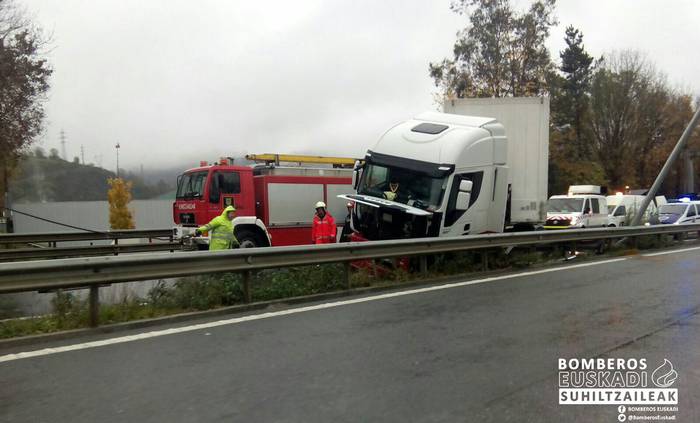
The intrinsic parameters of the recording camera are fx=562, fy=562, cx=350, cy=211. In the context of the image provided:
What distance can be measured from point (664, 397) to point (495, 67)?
111 ft

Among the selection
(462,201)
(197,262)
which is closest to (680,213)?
(462,201)

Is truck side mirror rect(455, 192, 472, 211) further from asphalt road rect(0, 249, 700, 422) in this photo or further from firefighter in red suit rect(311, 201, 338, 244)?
asphalt road rect(0, 249, 700, 422)

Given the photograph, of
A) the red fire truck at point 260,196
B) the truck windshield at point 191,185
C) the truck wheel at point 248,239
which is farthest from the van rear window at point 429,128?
the truck windshield at point 191,185

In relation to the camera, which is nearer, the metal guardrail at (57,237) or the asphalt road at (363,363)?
the asphalt road at (363,363)

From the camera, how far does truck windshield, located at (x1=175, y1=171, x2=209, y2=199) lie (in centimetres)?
1353

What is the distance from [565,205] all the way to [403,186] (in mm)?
13340

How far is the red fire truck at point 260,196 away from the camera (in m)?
13.3

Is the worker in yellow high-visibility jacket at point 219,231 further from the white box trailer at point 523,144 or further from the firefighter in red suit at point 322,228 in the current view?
the white box trailer at point 523,144

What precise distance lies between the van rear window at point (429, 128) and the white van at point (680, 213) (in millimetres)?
17283

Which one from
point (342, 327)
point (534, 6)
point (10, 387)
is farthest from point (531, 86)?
point (10, 387)

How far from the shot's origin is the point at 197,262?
690 centimetres


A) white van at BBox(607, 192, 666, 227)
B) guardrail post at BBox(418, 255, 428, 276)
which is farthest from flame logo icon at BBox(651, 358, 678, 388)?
white van at BBox(607, 192, 666, 227)

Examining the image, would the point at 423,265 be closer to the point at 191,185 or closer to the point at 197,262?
the point at 197,262

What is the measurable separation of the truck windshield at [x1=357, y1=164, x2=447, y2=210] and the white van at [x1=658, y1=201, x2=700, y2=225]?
17930mm
